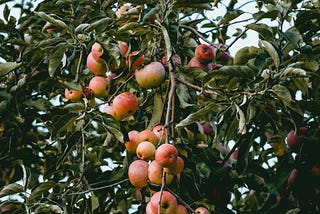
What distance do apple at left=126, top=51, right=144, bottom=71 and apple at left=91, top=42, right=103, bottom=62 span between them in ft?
0.26

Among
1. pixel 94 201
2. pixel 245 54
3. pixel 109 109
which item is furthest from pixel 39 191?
pixel 245 54

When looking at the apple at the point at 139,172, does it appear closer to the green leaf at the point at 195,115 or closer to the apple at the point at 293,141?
the green leaf at the point at 195,115

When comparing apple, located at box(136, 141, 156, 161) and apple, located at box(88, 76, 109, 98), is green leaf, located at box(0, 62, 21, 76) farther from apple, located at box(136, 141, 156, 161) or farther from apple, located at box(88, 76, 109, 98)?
apple, located at box(136, 141, 156, 161)

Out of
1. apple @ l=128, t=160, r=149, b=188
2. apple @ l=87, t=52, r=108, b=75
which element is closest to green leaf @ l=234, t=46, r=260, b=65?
apple @ l=87, t=52, r=108, b=75

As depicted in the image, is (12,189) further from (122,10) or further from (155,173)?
(122,10)

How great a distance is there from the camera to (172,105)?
5.30 ft

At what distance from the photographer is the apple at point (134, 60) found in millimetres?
1676

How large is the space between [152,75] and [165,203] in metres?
0.36

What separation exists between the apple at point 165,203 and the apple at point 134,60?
393 millimetres

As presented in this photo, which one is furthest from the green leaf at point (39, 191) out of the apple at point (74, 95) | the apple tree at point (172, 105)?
the apple at point (74, 95)

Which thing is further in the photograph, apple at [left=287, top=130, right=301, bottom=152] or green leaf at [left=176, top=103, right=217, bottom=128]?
apple at [left=287, top=130, right=301, bottom=152]

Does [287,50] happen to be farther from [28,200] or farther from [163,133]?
[28,200]

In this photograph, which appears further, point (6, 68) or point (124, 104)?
point (6, 68)

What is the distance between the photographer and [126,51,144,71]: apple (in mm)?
1676
